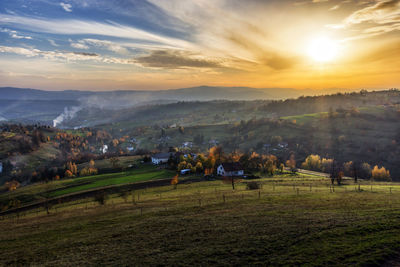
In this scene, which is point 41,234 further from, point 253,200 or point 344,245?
point 344,245

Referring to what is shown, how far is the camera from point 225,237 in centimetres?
2511

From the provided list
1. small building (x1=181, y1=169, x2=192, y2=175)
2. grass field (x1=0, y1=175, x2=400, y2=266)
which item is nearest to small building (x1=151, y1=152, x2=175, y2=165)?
small building (x1=181, y1=169, x2=192, y2=175)

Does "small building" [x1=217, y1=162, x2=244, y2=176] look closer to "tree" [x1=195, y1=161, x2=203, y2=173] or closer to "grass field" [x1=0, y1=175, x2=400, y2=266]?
"tree" [x1=195, y1=161, x2=203, y2=173]

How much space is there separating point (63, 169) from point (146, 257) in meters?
130

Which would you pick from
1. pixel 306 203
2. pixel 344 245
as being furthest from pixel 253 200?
pixel 344 245

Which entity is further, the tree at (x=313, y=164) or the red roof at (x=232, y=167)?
the tree at (x=313, y=164)

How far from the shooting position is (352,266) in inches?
698

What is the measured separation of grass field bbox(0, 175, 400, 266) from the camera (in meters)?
20.4

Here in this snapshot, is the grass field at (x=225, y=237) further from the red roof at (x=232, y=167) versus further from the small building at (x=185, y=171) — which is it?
the small building at (x=185, y=171)

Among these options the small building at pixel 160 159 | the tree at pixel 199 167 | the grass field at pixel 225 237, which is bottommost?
the small building at pixel 160 159

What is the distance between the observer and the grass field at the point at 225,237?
66.8 feet

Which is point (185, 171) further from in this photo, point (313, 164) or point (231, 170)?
point (313, 164)

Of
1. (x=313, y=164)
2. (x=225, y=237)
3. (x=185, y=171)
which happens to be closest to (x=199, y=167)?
(x=185, y=171)

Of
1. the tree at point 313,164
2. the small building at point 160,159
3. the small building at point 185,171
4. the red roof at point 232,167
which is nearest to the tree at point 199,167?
the small building at point 185,171
